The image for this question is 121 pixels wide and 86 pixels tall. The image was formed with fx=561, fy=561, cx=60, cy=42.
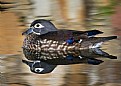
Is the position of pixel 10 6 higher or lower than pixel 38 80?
higher

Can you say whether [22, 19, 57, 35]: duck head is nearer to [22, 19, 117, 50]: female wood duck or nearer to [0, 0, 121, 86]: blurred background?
[22, 19, 117, 50]: female wood duck

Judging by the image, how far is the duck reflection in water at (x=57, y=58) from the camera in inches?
207

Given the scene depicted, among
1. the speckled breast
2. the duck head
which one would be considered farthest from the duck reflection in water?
the duck head

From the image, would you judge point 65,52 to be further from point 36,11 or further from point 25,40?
point 36,11

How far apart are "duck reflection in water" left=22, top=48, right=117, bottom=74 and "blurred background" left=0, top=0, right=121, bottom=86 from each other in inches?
3.3

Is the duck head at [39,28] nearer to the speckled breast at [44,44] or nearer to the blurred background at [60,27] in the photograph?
the speckled breast at [44,44]

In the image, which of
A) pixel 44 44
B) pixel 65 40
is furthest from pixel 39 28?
pixel 65 40

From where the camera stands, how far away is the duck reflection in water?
17.2 feet

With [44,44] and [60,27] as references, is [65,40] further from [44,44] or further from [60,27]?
[60,27]

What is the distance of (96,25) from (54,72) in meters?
1.76

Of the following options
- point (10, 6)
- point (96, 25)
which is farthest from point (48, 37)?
point (10, 6)

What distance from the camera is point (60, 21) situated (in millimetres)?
6957

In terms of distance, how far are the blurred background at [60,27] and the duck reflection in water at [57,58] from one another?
8 centimetres

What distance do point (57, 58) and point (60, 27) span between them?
4.64 feet
